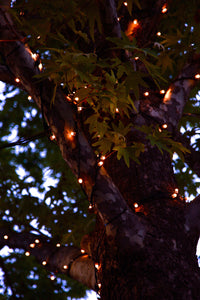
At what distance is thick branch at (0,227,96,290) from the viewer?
9.57 feet

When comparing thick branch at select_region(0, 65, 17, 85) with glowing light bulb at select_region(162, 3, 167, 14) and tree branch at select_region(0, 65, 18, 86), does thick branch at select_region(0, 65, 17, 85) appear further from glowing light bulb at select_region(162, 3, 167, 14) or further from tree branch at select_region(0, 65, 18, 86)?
glowing light bulb at select_region(162, 3, 167, 14)

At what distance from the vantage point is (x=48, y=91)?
85.7 inches

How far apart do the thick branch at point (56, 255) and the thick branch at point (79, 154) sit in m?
0.88

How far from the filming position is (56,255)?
3.39 meters

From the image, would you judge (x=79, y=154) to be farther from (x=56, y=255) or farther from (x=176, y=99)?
(x=56, y=255)

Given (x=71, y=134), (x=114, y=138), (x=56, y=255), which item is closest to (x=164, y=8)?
(x=114, y=138)

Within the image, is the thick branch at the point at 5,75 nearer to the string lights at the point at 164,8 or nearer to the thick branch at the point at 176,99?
the thick branch at the point at 176,99

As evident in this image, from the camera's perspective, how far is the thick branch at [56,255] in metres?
2.92

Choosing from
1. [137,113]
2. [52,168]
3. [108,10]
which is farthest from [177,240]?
[52,168]

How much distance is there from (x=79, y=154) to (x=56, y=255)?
170 cm

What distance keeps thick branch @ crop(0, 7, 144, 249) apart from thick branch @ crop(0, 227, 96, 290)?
2.87 feet

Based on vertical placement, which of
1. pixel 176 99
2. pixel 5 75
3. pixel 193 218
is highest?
pixel 5 75

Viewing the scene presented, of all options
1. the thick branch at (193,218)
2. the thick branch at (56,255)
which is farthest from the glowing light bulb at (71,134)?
the thick branch at (56,255)

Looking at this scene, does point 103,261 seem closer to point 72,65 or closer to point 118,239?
point 118,239
